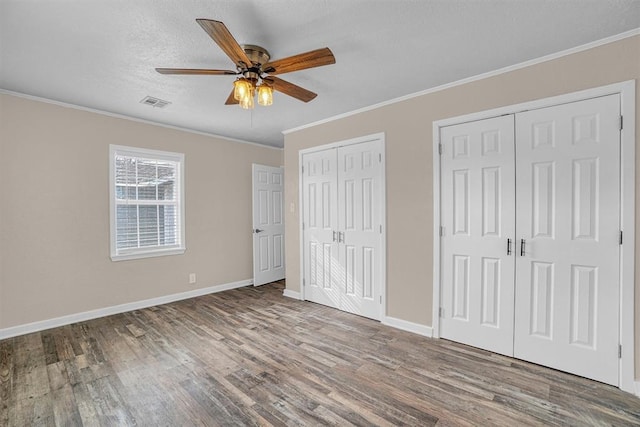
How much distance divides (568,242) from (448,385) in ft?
4.74

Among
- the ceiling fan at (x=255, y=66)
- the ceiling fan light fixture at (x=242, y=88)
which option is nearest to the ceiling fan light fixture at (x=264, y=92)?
the ceiling fan at (x=255, y=66)

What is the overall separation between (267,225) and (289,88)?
313 centimetres

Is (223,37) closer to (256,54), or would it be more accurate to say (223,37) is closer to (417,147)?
Result: (256,54)

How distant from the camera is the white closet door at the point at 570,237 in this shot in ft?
6.84

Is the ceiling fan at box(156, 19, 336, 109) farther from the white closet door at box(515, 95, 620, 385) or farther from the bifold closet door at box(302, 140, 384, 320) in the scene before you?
the white closet door at box(515, 95, 620, 385)

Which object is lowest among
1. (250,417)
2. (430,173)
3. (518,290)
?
(250,417)

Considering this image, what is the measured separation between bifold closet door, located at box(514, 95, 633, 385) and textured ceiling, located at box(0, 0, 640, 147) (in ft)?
2.09

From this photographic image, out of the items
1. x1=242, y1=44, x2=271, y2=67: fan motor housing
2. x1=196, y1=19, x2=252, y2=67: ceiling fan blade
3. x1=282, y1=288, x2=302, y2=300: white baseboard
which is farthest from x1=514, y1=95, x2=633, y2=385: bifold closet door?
x1=282, y1=288, x2=302, y2=300: white baseboard

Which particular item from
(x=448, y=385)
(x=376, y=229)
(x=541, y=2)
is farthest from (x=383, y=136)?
(x=448, y=385)

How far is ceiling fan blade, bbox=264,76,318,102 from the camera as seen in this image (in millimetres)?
2121

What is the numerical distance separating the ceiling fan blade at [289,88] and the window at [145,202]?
259 cm

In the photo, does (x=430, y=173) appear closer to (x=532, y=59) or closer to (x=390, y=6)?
(x=532, y=59)

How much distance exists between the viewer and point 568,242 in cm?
223

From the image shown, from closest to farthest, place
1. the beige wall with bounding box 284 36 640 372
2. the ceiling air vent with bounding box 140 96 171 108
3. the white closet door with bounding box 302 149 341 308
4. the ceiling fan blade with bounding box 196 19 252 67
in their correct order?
the ceiling fan blade with bounding box 196 19 252 67 → the beige wall with bounding box 284 36 640 372 → the ceiling air vent with bounding box 140 96 171 108 → the white closet door with bounding box 302 149 341 308
